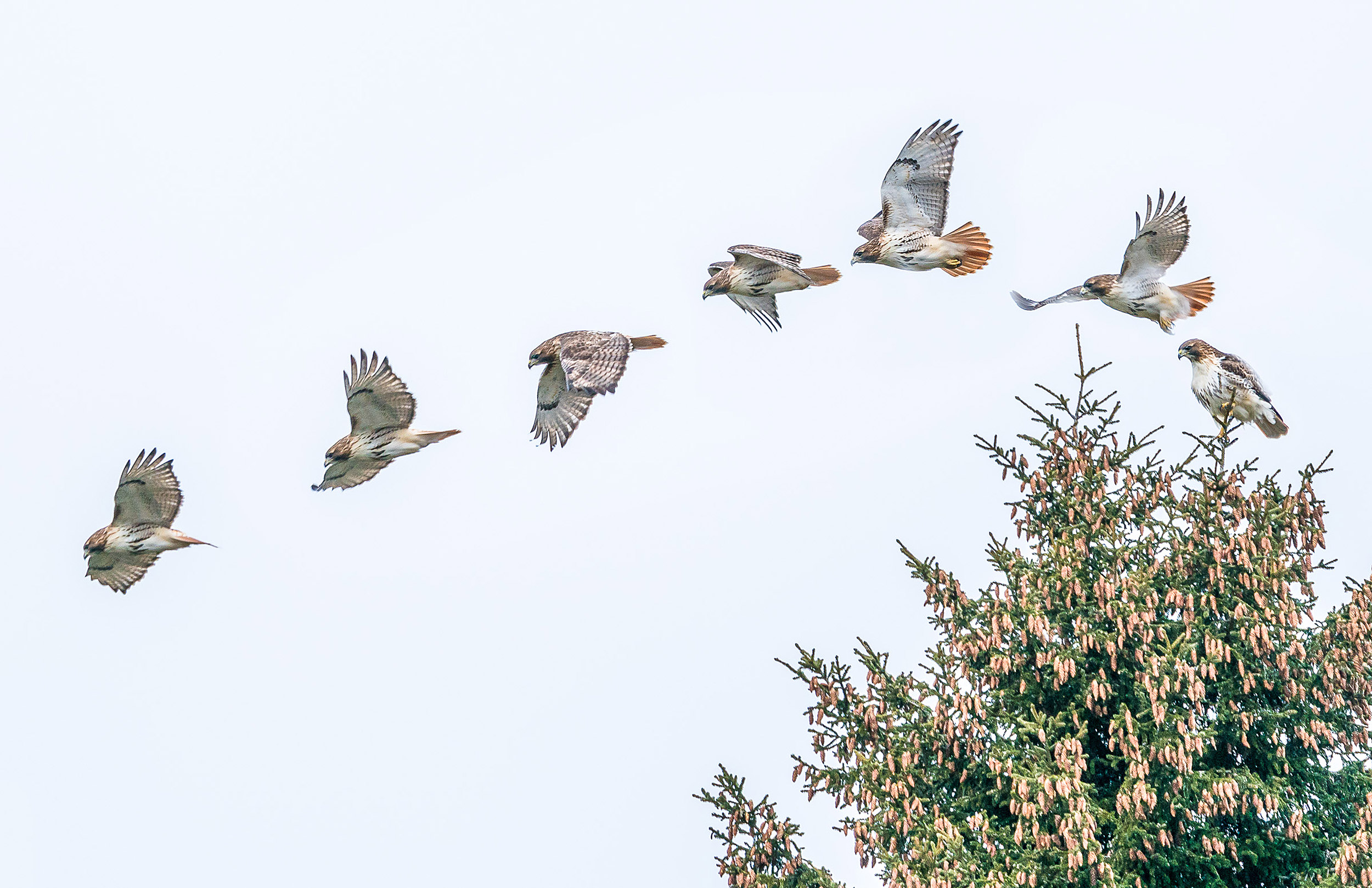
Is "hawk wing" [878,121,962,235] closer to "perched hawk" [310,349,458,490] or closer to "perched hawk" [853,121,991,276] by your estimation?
"perched hawk" [853,121,991,276]

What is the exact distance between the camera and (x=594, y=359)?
44.7 ft

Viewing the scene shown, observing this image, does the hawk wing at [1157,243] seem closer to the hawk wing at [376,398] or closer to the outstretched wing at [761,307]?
the outstretched wing at [761,307]

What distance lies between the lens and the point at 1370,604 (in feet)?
46.1

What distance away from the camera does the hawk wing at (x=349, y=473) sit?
14.7 m

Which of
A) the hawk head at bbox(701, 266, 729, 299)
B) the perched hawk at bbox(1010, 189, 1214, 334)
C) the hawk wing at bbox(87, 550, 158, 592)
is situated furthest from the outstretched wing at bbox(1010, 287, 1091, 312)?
the hawk wing at bbox(87, 550, 158, 592)

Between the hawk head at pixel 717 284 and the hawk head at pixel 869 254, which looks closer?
the hawk head at pixel 869 254

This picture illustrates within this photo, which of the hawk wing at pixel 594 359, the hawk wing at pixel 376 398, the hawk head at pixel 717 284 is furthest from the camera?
the hawk head at pixel 717 284

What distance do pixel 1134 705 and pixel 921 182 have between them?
484cm

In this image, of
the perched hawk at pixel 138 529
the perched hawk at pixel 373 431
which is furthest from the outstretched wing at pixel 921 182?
the perched hawk at pixel 138 529

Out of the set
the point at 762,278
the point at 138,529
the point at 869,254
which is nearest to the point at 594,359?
the point at 762,278

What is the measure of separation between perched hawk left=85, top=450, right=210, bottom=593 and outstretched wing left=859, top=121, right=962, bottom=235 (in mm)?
6598

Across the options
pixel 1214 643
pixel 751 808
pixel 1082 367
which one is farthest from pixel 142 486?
pixel 1214 643

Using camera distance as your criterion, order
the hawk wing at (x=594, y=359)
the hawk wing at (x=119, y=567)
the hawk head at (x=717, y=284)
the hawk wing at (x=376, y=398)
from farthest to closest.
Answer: the hawk head at (x=717, y=284)
the hawk wing at (x=119, y=567)
the hawk wing at (x=376, y=398)
the hawk wing at (x=594, y=359)

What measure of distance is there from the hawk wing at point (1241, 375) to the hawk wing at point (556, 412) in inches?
234
